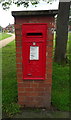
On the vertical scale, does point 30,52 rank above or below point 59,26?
below

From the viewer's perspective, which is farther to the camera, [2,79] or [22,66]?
[2,79]

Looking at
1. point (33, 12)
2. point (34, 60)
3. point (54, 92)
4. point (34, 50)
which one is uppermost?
point (33, 12)

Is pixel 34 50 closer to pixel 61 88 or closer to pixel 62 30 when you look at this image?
pixel 61 88

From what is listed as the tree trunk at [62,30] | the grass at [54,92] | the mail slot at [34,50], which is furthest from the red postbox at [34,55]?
the tree trunk at [62,30]

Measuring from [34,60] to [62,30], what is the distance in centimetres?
346

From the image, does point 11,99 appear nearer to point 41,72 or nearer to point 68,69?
point 41,72

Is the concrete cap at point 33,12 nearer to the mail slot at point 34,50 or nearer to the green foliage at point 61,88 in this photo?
the mail slot at point 34,50

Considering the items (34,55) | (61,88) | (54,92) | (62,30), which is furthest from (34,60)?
(62,30)

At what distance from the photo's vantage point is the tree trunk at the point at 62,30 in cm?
547

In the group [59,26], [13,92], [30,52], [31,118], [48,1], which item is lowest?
[31,118]

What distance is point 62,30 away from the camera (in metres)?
5.64

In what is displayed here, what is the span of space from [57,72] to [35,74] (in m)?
2.41

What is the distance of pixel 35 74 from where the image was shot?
2662 millimetres

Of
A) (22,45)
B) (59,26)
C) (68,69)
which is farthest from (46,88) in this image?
(59,26)
